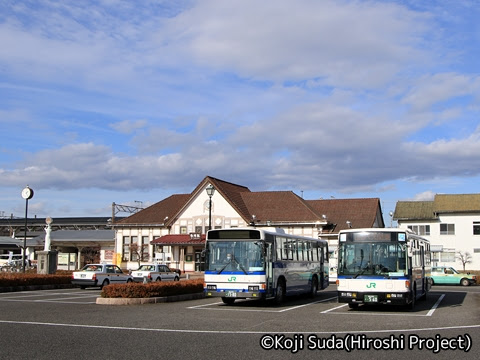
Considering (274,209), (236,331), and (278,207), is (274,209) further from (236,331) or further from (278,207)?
(236,331)

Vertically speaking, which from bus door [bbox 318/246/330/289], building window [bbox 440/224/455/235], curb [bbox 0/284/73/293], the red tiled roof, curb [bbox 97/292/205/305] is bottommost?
curb [bbox 0/284/73/293]

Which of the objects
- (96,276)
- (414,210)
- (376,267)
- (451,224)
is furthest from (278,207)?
(376,267)

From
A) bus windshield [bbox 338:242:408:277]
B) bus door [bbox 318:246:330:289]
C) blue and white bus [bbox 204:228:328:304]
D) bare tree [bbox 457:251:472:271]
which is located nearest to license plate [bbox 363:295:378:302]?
bus windshield [bbox 338:242:408:277]

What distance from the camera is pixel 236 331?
12766mm

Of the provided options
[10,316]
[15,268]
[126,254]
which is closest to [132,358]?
[10,316]

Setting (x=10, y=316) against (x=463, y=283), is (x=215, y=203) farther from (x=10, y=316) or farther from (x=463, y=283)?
(x=10, y=316)

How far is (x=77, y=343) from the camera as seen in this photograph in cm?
1095

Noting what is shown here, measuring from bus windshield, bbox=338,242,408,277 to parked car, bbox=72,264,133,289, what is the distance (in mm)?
16747

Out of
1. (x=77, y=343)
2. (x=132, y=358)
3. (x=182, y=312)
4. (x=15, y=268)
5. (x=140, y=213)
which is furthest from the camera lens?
(x=140, y=213)

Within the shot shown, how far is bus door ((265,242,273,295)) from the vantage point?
19.4 m

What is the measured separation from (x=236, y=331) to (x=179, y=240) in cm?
4005

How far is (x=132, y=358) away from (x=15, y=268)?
4005 centimetres

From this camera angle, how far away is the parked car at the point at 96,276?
3041cm

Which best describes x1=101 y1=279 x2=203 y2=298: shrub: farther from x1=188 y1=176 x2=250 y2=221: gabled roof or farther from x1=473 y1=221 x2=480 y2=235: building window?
x1=473 y1=221 x2=480 y2=235: building window
